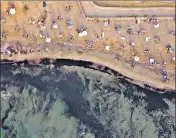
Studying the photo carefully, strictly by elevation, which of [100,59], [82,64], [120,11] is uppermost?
[120,11]

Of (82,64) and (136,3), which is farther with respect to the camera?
(136,3)

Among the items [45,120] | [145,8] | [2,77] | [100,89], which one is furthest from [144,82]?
[2,77]

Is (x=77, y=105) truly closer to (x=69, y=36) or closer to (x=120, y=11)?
(x=69, y=36)

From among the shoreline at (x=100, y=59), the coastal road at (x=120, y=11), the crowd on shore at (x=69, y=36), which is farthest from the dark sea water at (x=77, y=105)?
the coastal road at (x=120, y=11)

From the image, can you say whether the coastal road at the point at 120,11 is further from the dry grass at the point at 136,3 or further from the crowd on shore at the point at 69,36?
the crowd on shore at the point at 69,36

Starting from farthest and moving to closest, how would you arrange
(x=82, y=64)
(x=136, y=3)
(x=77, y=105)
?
1. (x=136, y=3)
2. (x=82, y=64)
3. (x=77, y=105)

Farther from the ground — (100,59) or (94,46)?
(94,46)

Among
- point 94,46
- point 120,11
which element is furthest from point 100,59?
point 120,11
